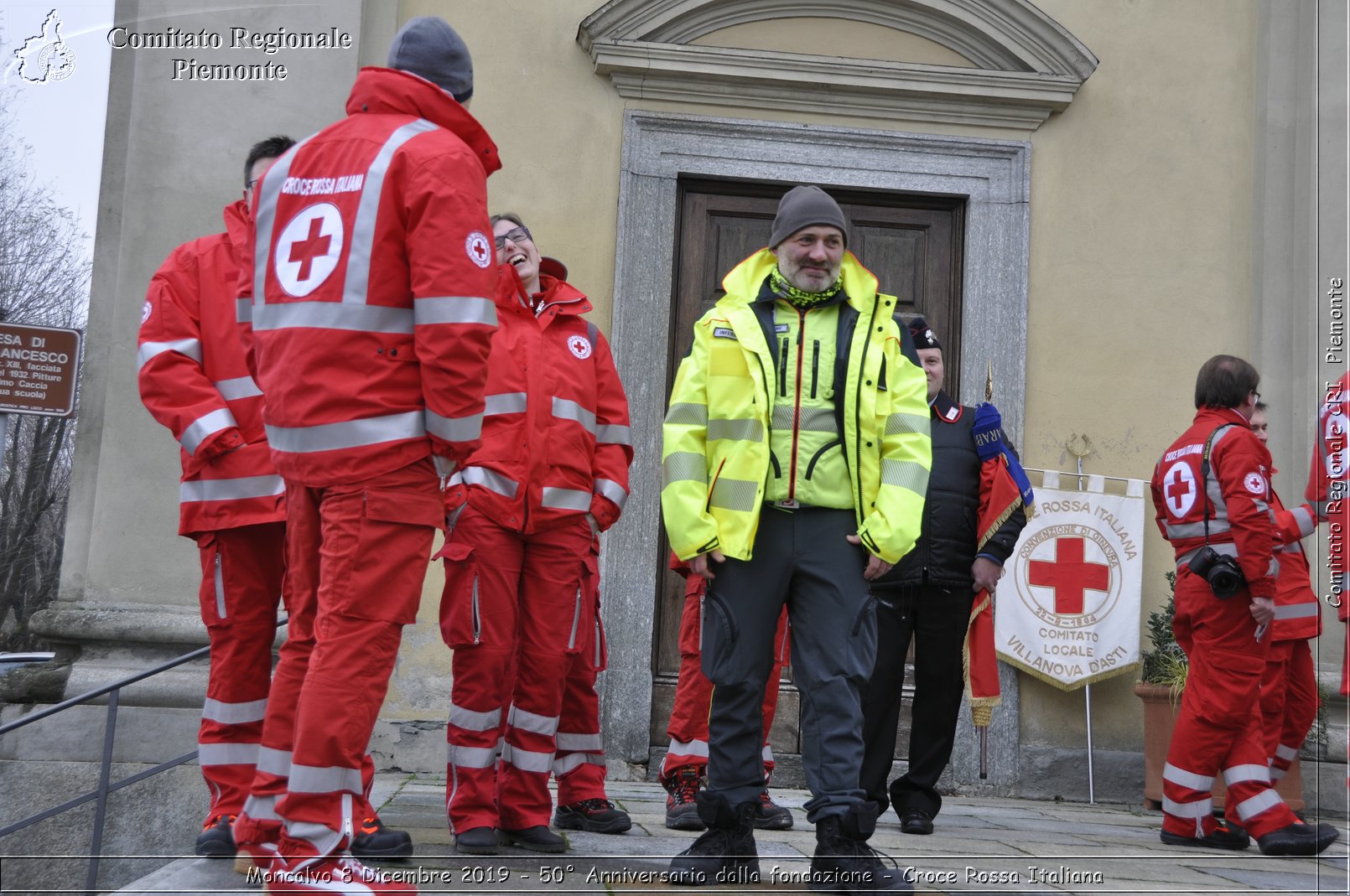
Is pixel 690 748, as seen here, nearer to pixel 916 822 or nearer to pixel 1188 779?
pixel 916 822

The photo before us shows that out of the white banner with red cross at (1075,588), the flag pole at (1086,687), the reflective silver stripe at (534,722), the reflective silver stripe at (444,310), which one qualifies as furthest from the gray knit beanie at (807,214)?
the flag pole at (1086,687)

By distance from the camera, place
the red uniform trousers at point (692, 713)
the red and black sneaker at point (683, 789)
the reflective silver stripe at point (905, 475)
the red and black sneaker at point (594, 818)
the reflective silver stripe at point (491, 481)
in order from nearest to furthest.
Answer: the reflective silver stripe at point (905, 475) → the reflective silver stripe at point (491, 481) → the red and black sneaker at point (594, 818) → the red and black sneaker at point (683, 789) → the red uniform trousers at point (692, 713)

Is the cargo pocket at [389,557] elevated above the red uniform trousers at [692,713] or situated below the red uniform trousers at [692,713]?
above

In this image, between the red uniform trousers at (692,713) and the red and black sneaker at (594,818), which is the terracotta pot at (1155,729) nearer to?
the red uniform trousers at (692,713)

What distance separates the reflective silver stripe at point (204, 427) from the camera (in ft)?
13.9

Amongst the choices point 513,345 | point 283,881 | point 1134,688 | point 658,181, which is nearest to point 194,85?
point 658,181

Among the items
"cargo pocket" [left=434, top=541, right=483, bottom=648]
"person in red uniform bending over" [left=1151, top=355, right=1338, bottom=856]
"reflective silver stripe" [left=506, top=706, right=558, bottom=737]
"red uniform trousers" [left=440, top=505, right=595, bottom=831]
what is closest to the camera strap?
"person in red uniform bending over" [left=1151, top=355, right=1338, bottom=856]

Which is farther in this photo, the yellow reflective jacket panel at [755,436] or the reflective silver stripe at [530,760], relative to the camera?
the reflective silver stripe at [530,760]

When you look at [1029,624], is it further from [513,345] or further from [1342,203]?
[513,345]

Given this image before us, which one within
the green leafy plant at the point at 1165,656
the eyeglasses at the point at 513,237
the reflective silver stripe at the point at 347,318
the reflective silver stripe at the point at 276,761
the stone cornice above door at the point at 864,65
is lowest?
the reflective silver stripe at the point at 276,761

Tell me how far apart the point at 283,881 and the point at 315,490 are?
0.94 meters

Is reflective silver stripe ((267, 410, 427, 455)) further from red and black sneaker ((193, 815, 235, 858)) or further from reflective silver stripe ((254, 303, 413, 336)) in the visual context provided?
red and black sneaker ((193, 815, 235, 858))

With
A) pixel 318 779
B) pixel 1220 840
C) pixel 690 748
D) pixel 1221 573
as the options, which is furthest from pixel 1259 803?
pixel 318 779

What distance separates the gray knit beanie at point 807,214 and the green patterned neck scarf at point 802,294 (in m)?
0.14
